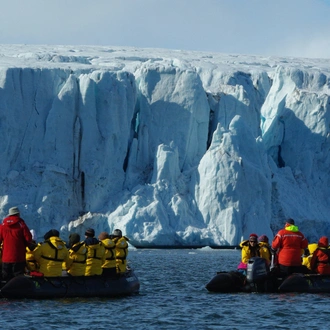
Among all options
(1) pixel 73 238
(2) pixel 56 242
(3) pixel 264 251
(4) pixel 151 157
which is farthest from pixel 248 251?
(4) pixel 151 157

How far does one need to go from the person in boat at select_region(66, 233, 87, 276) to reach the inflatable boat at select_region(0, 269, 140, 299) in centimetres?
14

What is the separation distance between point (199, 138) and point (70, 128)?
21.0 feet

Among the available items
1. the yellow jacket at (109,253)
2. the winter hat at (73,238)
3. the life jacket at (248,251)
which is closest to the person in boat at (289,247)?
the life jacket at (248,251)

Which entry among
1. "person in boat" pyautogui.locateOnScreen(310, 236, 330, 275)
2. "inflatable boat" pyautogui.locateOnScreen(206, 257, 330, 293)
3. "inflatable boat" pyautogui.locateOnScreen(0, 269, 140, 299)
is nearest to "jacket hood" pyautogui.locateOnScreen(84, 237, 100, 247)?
"inflatable boat" pyautogui.locateOnScreen(0, 269, 140, 299)

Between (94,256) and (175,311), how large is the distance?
202 cm

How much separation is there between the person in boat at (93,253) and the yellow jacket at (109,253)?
231 mm

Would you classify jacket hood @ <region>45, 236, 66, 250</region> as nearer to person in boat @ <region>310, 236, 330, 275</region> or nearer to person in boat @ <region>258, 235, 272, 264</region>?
person in boat @ <region>258, 235, 272, 264</region>

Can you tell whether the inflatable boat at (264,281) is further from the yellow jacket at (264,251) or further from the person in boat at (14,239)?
the person in boat at (14,239)

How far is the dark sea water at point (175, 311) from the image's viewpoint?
1369cm

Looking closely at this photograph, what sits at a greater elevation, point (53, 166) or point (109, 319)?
point (53, 166)

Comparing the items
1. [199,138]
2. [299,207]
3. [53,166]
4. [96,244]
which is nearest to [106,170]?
[53,166]

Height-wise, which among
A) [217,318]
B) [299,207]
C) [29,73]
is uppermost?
[29,73]

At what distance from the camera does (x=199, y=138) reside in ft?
140

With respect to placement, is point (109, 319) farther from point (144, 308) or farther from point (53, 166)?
point (53, 166)
